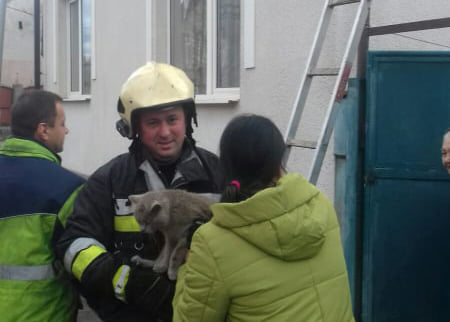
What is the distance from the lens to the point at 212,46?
233 inches

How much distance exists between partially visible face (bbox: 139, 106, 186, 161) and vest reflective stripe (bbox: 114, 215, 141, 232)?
10.3 inches

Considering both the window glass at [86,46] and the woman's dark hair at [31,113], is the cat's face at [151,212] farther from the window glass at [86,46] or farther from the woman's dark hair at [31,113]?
the window glass at [86,46]

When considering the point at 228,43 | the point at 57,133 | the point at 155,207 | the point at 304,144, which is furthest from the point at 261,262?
the point at 228,43

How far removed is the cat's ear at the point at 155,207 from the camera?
190cm

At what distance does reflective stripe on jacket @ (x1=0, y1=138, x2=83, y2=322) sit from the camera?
2445 mm

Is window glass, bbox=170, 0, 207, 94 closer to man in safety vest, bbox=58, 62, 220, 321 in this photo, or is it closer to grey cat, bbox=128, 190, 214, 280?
man in safety vest, bbox=58, 62, 220, 321

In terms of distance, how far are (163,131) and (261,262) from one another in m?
0.71

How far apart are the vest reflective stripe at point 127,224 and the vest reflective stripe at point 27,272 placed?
20.7 inches

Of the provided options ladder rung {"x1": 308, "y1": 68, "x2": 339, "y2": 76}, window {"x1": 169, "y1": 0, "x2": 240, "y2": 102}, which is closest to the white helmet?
ladder rung {"x1": 308, "y1": 68, "x2": 339, "y2": 76}

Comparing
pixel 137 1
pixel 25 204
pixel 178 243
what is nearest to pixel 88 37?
pixel 137 1

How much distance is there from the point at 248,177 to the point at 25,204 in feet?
3.69

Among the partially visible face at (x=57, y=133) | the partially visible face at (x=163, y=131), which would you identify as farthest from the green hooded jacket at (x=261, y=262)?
the partially visible face at (x=57, y=133)

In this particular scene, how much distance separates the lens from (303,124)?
4.52 meters

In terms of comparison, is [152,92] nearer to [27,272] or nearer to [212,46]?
[27,272]
